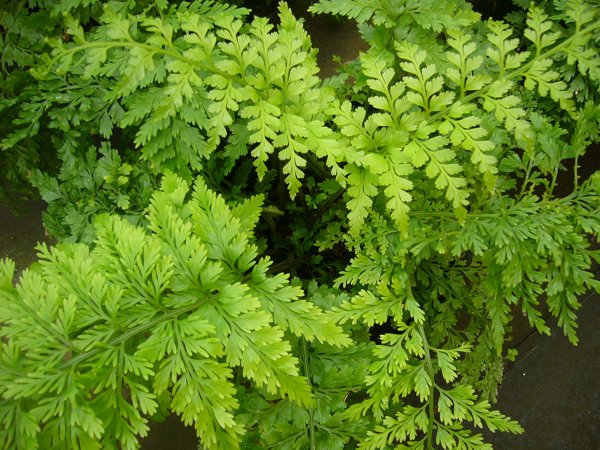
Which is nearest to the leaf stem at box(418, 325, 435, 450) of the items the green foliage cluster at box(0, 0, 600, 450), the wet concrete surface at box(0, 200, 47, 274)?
the green foliage cluster at box(0, 0, 600, 450)

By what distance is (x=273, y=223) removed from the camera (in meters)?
2.34

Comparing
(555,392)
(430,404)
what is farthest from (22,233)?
(555,392)

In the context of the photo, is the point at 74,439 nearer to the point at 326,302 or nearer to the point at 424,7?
the point at 326,302

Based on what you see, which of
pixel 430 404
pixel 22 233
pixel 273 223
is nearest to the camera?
pixel 430 404

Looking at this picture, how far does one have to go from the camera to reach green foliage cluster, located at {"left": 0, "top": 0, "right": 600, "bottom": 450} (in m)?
1.32

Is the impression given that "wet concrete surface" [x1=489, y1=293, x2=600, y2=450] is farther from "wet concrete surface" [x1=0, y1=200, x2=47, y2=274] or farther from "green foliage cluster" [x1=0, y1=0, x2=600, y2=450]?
"wet concrete surface" [x1=0, y1=200, x2=47, y2=274]

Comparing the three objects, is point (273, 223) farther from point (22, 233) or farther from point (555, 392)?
point (555, 392)

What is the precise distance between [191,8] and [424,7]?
86cm

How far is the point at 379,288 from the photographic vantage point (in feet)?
5.92

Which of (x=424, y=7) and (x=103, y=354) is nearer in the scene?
(x=103, y=354)

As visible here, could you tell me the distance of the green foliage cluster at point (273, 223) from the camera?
1.32 meters

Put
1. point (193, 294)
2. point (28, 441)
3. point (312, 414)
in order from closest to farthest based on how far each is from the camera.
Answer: point (28, 441) → point (193, 294) → point (312, 414)

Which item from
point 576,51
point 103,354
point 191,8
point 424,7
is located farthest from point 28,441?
point 576,51

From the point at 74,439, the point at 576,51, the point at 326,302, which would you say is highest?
the point at 576,51
